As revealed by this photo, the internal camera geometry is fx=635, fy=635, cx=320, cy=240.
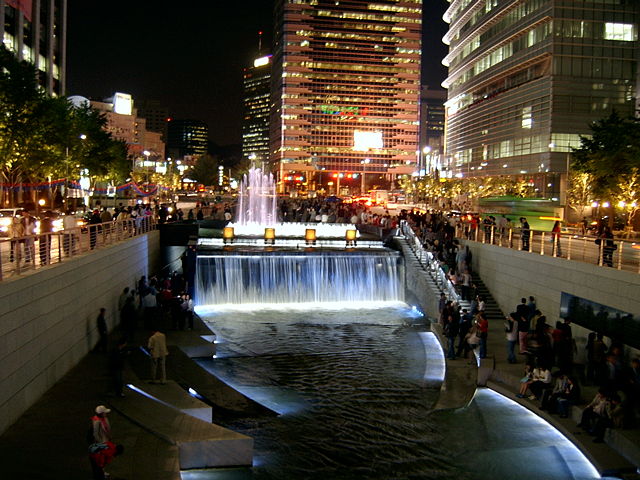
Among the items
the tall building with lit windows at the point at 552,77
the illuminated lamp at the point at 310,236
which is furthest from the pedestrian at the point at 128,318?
the tall building with lit windows at the point at 552,77

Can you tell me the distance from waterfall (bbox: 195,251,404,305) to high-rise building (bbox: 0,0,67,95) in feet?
143

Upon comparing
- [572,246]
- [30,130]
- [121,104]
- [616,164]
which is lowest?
[572,246]

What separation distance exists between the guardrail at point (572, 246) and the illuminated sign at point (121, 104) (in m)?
151

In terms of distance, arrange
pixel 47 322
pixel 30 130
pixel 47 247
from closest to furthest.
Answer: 1. pixel 47 322
2. pixel 47 247
3. pixel 30 130

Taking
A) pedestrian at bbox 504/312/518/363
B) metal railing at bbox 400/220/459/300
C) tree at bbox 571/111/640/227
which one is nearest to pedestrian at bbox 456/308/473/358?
pedestrian at bbox 504/312/518/363

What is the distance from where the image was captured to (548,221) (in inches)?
1684

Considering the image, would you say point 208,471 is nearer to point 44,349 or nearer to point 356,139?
point 44,349

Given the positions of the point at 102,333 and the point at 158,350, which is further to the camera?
the point at 102,333

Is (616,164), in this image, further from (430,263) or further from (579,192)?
(430,263)

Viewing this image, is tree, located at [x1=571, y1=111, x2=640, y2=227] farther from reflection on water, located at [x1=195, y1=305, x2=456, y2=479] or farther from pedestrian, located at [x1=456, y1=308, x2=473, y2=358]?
pedestrian, located at [x1=456, y1=308, x2=473, y2=358]

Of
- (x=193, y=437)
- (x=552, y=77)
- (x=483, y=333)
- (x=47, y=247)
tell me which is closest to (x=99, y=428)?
(x=193, y=437)

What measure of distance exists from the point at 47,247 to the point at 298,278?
1773cm

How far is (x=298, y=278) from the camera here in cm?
3256

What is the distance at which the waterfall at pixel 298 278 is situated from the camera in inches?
1247
